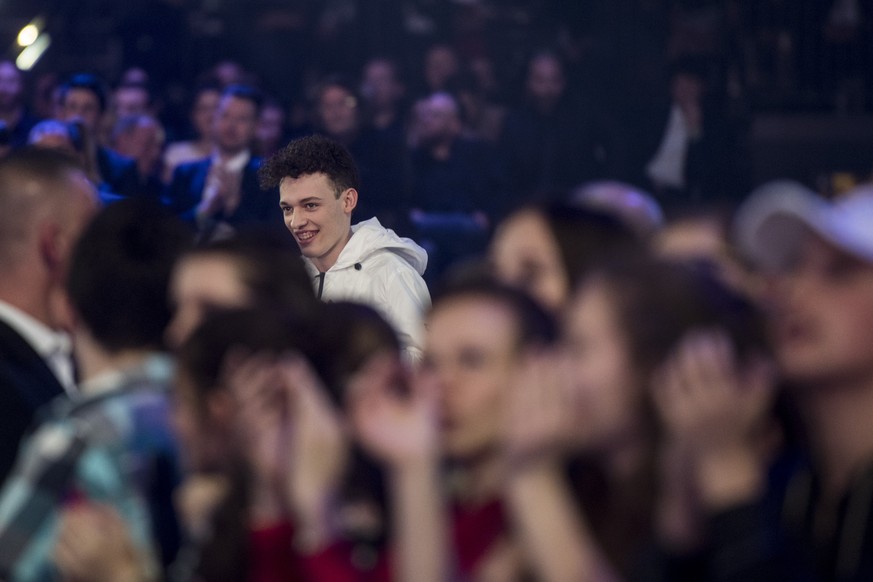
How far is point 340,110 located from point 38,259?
5888 mm

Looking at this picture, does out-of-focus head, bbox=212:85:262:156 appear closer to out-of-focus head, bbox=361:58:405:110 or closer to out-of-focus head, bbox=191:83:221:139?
out-of-focus head, bbox=191:83:221:139

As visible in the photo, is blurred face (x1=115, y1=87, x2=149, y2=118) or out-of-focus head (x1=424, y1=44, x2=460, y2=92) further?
out-of-focus head (x1=424, y1=44, x2=460, y2=92)

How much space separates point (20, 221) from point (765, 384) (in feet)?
7.49

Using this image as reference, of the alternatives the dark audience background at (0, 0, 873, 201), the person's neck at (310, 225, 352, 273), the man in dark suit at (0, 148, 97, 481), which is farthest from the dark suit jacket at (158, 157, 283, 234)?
the man in dark suit at (0, 148, 97, 481)

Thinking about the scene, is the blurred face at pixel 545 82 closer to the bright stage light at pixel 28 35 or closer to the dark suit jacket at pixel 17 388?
the bright stage light at pixel 28 35

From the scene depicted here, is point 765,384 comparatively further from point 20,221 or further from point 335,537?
point 20,221

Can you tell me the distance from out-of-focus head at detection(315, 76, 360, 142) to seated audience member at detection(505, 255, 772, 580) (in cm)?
732

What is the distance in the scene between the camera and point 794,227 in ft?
7.55

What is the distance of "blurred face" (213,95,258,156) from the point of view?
848 centimetres

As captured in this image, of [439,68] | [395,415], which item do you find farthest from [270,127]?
[395,415]

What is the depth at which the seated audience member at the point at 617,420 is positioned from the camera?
211cm

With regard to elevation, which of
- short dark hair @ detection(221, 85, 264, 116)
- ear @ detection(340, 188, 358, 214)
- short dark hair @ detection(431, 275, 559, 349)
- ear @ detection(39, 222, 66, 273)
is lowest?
short dark hair @ detection(221, 85, 264, 116)

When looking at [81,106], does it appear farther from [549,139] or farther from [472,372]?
[472,372]

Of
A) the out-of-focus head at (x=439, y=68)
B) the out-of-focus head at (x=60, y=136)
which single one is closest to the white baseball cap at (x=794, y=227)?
the out-of-focus head at (x=60, y=136)
